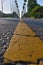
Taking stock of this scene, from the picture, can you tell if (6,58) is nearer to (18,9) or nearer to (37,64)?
(37,64)

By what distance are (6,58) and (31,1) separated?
102 metres

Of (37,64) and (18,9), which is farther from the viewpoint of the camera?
(18,9)

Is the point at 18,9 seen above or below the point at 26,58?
below

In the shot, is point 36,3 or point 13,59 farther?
point 36,3

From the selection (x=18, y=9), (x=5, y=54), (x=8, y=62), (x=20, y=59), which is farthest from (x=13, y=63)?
(x=18, y=9)

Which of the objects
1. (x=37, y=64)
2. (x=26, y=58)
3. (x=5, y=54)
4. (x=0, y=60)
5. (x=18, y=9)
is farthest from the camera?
(x=18, y=9)

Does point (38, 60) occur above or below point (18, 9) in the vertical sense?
above

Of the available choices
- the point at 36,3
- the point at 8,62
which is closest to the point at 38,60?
the point at 8,62

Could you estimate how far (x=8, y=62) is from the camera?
2049mm

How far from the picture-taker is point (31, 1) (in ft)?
339

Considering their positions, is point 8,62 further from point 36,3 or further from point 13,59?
point 36,3

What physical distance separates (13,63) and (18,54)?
44 centimetres

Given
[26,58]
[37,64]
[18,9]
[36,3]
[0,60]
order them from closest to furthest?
[37,64]
[0,60]
[26,58]
[36,3]
[18,9]

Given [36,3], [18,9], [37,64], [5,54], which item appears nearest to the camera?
[37,64]
